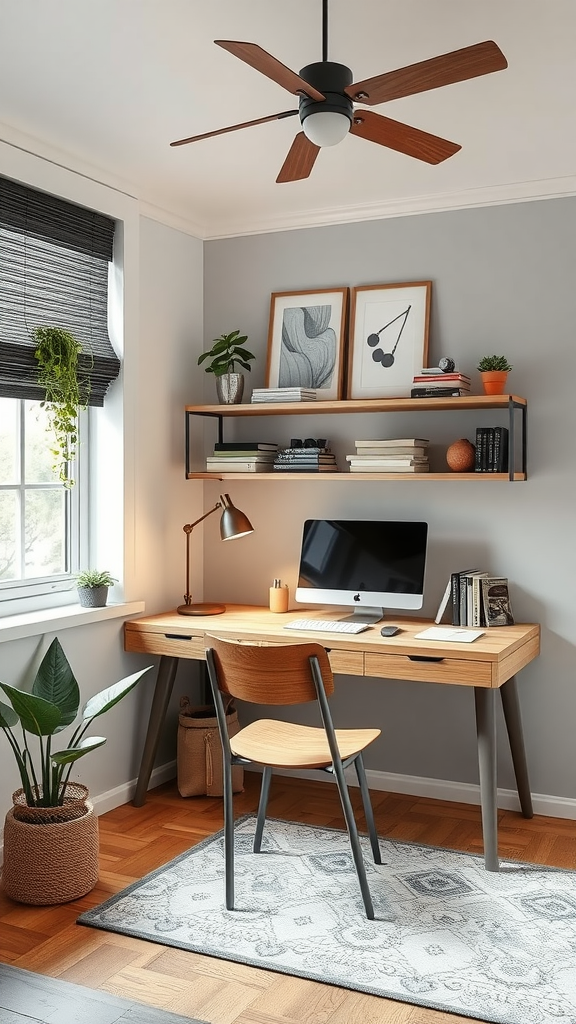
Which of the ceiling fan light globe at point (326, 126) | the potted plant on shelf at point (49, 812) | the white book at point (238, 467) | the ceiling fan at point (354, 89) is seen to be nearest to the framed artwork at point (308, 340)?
the white book at point (238, 467)

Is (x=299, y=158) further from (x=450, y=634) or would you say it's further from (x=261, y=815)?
(x=261, y=815)

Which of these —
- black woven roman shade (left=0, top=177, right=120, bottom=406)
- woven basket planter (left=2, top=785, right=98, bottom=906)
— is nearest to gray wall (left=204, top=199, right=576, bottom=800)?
black woven roman shade (left=0, top=177, right=120, bottom=406)

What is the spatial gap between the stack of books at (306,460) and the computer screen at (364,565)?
239 millimetres

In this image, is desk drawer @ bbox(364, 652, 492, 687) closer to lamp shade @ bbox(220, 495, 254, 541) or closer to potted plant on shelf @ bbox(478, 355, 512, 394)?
lamp shade @ bbox(220, 495, 254, 541)

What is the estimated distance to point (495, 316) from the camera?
377 centimetres

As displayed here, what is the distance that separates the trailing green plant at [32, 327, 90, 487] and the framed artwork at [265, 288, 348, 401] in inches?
37.4

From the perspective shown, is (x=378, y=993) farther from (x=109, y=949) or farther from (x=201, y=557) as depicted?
(x=201, y=557)

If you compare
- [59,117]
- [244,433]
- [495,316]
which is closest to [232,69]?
[59,117]

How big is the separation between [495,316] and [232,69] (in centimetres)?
155

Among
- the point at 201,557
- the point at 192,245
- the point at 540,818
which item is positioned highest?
the point at 192,245

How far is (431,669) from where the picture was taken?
127 inches

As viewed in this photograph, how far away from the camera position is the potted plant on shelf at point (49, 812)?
2896 millimetres

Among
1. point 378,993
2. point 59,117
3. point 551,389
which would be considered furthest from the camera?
point 551,389

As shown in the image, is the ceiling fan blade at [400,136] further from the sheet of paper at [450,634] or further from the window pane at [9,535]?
the window pane at [9,535]
